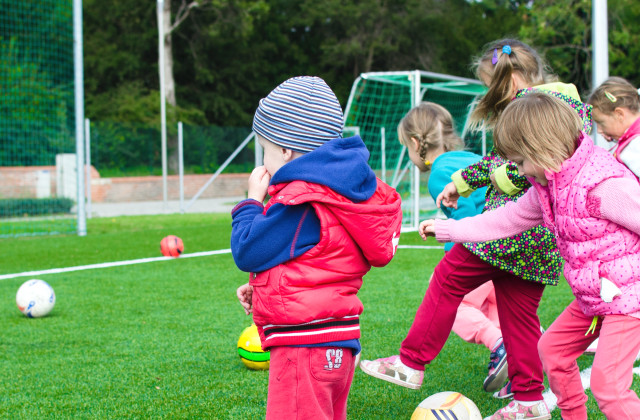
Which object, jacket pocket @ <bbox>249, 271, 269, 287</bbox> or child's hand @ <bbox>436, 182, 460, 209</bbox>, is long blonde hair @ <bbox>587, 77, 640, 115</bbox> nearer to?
child's hand @ <bbox>436, 182, 460, 209</bbox>

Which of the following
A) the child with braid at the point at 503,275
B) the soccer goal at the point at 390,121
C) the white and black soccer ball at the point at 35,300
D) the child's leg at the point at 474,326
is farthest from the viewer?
the soccer goal at the point at 390,121

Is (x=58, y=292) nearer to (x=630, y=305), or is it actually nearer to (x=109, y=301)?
(x=109, y=301)

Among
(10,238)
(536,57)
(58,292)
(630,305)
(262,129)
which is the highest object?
(536,57)

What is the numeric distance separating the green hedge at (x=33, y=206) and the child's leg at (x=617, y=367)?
14816 millimetres

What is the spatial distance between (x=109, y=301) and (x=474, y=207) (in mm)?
4114

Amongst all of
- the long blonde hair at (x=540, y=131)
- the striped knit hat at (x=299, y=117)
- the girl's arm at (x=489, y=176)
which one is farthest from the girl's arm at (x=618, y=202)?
the striped knit hat at (x=299, y=117)

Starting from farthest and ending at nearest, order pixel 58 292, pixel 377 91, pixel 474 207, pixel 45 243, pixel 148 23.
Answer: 1. pixel 148 23
2. pixel 377 91
3. pixel 45 243
4. pixel 58 292
5. pixel 474 207

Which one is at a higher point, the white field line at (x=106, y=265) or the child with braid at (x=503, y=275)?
the child with braid at (x=503, y=275)

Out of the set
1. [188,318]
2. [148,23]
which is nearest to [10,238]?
[188,318]

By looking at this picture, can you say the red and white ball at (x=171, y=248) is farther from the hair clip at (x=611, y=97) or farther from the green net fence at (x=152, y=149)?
the green net fence at (x=152, y=149)

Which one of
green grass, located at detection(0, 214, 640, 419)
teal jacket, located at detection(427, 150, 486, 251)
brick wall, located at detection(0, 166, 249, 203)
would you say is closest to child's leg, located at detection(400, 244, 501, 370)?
green grass, located at detection(0, 214, 640, 419)

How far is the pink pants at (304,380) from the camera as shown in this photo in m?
2.39

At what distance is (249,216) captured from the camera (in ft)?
8.16

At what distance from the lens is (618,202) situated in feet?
8.77
